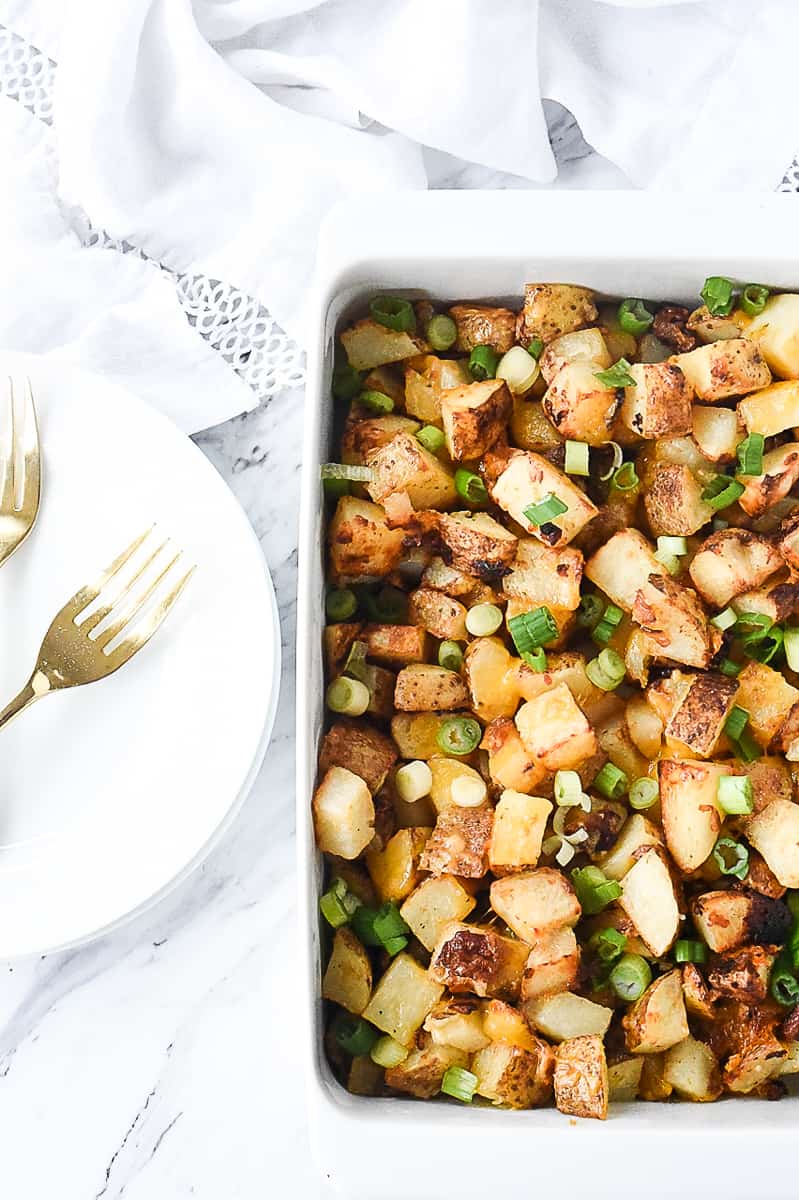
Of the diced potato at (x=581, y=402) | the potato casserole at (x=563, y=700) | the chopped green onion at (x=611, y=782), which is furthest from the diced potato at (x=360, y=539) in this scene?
the chopped green onion at (x=611, y=782)

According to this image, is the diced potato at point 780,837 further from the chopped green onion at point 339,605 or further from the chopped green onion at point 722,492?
the chopped green onion at point 339,605

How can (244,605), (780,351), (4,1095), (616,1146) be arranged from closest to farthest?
(616,1146)
(780,351)
(244,605)
(4,1095)

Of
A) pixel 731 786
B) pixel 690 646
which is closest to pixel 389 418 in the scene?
pixel 690 646

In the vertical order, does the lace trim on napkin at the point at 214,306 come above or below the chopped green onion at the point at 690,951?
above

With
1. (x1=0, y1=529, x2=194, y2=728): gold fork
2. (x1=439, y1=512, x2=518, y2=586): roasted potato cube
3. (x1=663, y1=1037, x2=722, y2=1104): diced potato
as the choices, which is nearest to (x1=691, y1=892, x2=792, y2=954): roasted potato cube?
(x1=663, y1=1037, x2=722, y2=1104): diced potato

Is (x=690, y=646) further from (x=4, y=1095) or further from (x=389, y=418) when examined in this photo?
(x=4, y=1095)
